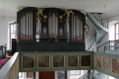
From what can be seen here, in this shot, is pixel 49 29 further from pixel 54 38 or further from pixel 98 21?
pixel 98 21

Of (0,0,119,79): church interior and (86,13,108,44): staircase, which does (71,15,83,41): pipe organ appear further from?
(86,13,108,44): staircase

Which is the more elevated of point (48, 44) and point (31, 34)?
point (31, 34)

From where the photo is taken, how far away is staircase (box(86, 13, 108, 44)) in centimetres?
1083

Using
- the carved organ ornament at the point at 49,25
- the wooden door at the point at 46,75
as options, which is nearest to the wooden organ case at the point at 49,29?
the carved organ ornament at the point at 49,25

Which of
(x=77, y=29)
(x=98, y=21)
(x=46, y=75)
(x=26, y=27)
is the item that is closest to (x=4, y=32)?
(x=26, y=27)

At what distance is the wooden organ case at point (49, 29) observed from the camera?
873cm

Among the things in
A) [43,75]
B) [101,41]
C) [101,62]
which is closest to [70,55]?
[101,62]

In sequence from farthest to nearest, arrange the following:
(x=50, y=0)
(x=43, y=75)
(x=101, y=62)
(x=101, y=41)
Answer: (x=101, y=41), (x=43, y=75), (x=101, y=62), (x=50, y=0)

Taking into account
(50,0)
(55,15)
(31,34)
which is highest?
(50,0)

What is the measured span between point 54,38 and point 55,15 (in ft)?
5.72

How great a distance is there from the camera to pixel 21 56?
8352 millimetres

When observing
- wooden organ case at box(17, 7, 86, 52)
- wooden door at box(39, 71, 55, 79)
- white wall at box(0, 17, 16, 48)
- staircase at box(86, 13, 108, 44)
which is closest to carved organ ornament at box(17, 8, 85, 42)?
wooden organ case at box(17, 7, 86, 52)

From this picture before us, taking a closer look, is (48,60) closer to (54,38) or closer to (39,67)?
(39,67)

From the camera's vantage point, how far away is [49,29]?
890cm
